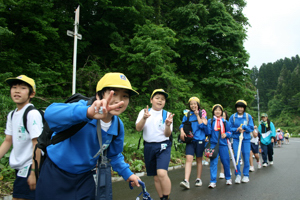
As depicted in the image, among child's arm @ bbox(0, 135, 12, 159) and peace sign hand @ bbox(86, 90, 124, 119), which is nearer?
peace sign hand @ bbox(86, 90, 124, 119)

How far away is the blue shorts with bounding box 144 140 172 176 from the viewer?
4156 millimetres

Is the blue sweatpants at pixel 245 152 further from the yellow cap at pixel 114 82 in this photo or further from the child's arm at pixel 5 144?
the child's arm at pixel 5 144

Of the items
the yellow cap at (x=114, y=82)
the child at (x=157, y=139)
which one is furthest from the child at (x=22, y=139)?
the child at (x=157, y=139)

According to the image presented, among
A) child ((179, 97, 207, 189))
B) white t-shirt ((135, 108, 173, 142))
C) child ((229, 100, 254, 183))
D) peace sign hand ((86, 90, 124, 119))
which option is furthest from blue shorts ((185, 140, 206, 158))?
peace sign hand ((86, 90, 124, 119))

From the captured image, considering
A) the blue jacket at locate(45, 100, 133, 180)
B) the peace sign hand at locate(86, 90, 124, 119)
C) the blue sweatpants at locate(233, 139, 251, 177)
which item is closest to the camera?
the peace sign hand at locate(86, 90, 124, 119)

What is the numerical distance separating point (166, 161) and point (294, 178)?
5087mm

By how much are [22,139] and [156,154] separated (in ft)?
7.41

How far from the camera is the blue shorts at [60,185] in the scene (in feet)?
6.63

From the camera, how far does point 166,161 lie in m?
4.14

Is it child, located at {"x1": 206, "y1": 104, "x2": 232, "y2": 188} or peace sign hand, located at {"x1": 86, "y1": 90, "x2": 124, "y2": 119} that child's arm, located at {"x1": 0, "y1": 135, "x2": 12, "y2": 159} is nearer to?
peace sign hand, located at {"x1": 86, "y1": 90, "x2": 124, "y2": 119}

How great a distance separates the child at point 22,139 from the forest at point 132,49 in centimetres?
536

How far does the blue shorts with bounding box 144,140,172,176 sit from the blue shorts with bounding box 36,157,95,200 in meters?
2.14

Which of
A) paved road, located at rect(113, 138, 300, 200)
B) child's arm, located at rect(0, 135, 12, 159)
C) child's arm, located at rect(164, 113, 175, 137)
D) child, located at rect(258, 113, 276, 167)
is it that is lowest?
paved road, located at rect(113, 138, 300, 200)

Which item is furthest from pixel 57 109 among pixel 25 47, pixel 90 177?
pixel 25 47
